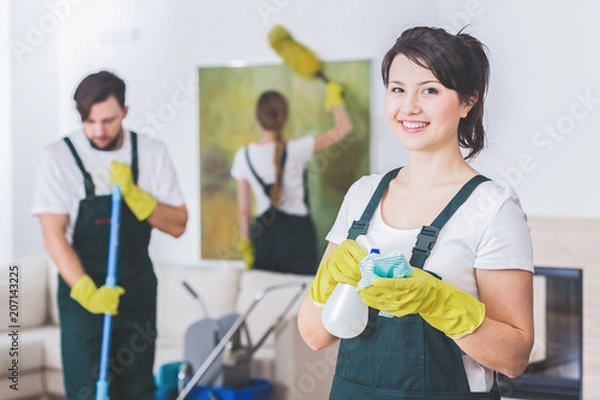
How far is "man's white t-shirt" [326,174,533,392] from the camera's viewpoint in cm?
134

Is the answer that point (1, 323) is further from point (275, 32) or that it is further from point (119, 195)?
point (275, 32)

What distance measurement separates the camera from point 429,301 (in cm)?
129

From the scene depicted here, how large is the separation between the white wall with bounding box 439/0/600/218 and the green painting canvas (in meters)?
0.39

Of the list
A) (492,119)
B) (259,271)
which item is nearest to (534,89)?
(492,119)

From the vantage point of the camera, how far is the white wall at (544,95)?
8.30ft

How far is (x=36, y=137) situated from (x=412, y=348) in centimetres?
176

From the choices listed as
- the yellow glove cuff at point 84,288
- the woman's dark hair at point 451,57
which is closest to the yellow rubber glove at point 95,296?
the yellow glove cuff at point 84,288

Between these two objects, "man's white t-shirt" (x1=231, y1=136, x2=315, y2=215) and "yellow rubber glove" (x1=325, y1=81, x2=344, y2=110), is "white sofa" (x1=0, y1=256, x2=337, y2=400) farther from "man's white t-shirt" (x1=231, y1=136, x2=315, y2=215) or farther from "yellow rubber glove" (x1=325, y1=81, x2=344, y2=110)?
"yellow rubber glove" (x1=325, y1=81, x2=344, y2=110)

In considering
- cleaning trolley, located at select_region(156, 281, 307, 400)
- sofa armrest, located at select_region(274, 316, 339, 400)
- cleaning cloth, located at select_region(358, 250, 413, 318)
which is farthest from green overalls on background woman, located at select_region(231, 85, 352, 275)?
cleaning cloth, located at select_region(358, 250, 413, 318)

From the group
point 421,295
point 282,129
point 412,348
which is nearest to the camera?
point 421,295

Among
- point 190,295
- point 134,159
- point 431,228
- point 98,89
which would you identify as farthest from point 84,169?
point 431,228

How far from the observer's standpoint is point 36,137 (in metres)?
2.73

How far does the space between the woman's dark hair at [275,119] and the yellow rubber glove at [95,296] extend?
602 millimetres

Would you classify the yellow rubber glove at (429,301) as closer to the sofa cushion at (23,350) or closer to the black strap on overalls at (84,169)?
the black strap on overalls at (84,169)
